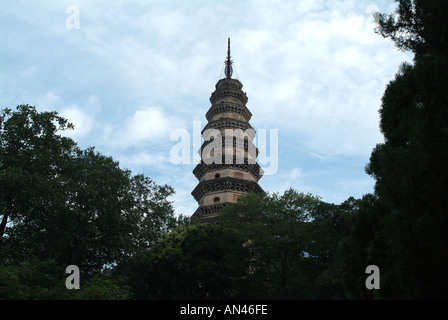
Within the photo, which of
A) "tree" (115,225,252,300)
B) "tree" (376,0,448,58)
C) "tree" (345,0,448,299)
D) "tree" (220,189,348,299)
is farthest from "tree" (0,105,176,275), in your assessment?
"tree" (376,0,448,58)

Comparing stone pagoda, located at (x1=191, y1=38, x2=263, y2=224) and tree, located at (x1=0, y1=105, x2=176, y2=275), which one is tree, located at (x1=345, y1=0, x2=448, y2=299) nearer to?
tree, located at (x1=0, y1=105, x2=176, y2=275)

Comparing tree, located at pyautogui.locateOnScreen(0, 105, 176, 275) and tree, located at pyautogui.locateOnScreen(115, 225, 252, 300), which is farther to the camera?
tree, located at pyautogui.locateOnScreen(115, 225, 252, 300)

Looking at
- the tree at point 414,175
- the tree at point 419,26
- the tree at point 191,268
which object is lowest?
the tree at point 191,268

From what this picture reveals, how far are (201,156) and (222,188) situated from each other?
242 inches

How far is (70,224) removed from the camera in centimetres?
2659

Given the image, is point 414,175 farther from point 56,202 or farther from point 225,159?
point 225,159

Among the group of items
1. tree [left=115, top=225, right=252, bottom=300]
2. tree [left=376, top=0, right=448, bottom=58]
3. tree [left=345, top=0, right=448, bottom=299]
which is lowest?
tree [left=115, top=225, right=252, bottom=300]

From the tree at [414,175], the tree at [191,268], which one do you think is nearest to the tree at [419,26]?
the tree at [414,175]

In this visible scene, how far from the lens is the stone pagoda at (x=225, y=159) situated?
47125mm

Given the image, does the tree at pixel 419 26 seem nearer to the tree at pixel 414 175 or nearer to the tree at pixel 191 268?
the tree at pixel 414 175

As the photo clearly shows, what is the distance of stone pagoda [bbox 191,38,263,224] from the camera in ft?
155

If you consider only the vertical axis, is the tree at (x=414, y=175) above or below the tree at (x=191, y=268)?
above

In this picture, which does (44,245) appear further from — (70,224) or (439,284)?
(439,284)
